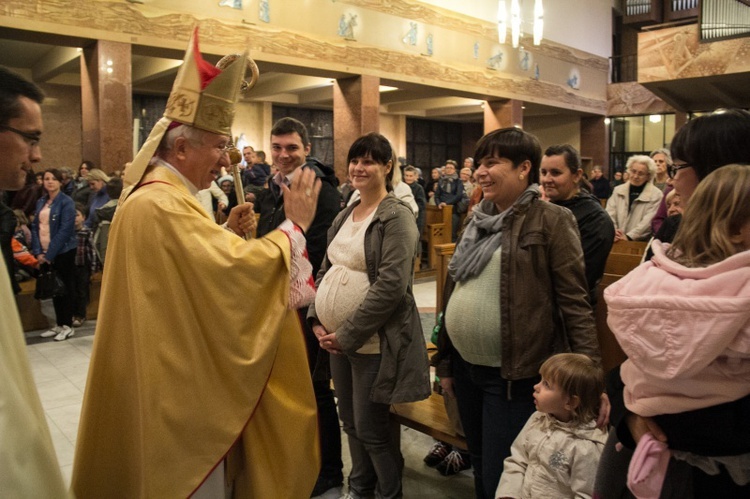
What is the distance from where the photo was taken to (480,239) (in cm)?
252

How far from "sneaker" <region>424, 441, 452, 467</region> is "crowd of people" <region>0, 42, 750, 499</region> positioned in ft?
2.17

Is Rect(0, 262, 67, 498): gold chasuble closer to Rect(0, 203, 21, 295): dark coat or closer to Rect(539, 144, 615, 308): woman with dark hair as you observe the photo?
Rect(539, 144, 615, 308): woman with dark hair

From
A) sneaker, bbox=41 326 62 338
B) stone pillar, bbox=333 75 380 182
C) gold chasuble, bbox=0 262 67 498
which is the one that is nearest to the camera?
gold chasuble, bbox=0 262 67 498

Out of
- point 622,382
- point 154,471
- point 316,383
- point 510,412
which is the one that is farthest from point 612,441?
point 316,383

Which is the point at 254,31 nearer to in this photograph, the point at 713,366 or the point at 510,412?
the point at 510,412

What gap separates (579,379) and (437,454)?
5.41 ft

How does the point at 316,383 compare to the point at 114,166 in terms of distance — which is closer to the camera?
the point at 316,383

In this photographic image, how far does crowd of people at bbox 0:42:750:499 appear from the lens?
143 centimetres

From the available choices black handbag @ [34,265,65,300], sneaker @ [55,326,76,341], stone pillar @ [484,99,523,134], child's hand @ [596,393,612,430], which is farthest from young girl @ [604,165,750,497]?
stone pillar @ [484,99,523,134]

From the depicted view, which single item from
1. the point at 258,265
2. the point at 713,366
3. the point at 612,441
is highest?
the point at 258,265

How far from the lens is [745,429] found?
1.39 metres

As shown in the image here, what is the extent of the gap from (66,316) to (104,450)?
522 cm

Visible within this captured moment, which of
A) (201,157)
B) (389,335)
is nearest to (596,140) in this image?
(389,335)

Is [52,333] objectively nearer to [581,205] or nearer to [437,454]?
[437,454]
